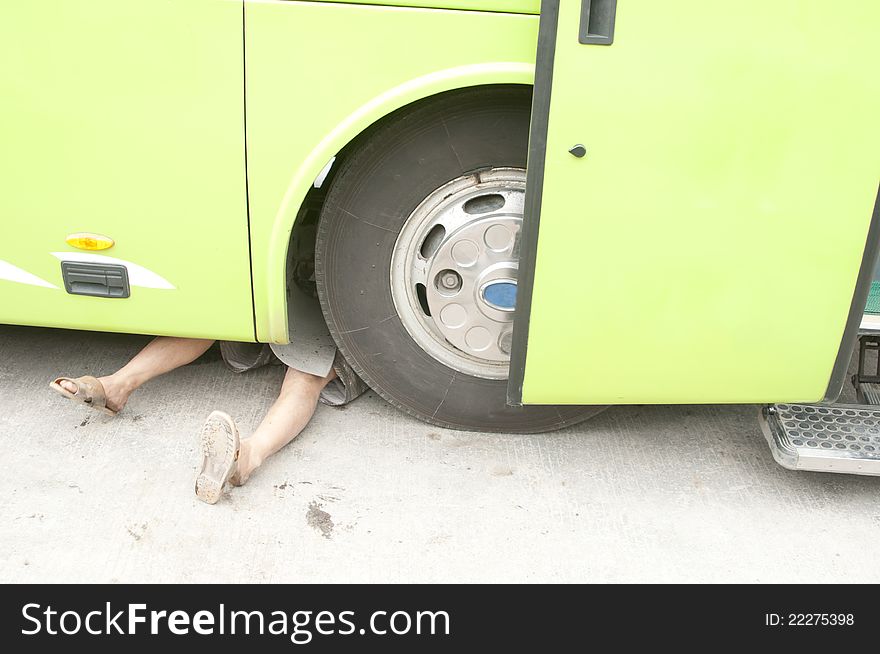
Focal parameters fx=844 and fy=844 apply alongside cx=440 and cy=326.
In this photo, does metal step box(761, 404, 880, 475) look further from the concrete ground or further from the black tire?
the black tire

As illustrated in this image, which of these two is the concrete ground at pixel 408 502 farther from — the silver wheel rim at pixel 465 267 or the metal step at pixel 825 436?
the silver wheel rim at pixel 465 267

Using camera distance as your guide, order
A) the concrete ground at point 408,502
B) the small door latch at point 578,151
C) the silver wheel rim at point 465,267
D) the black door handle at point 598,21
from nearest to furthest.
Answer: the black door handle at point 598,21 < the small door latch at point 578,151 < the concrete ground at point 408,502 < the silver wheel rim at point 465,267

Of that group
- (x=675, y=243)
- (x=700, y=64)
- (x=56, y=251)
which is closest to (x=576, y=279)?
(x=675, y=243)

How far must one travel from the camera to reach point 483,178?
2.37 metres

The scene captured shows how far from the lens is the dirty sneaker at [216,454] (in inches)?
88.6

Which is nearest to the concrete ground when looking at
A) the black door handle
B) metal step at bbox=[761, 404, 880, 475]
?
metal step at bbox=[761, 404, 880, 475]

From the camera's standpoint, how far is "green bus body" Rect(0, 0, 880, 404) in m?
1.96

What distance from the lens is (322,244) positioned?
2.48m

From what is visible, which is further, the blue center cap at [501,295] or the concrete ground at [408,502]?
the blue center cap at [501,295]

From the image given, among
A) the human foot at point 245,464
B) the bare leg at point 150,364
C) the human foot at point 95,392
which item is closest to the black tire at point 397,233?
the human foot at point 245,464

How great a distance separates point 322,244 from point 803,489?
1.60 metres

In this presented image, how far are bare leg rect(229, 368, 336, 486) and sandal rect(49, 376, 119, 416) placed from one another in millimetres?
481

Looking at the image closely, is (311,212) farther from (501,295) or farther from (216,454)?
(216,454)

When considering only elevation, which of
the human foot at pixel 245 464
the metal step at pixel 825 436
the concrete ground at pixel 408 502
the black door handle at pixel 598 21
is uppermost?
the black door handle at pixel 598 21
